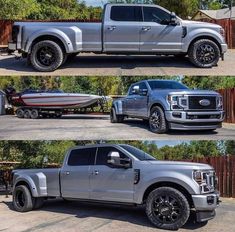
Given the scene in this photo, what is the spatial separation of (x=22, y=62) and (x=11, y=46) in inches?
44.0

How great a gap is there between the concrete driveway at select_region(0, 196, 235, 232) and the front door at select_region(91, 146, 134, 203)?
47cm

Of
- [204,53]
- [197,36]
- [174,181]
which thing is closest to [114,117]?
[204,53]

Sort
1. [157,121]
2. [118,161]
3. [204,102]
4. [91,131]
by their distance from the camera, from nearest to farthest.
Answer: [118,161]
[204,102]
[157,121]
[91,131]

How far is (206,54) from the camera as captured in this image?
10.8 metres

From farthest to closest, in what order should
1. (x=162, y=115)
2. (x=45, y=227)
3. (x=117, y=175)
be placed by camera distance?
(x=162, y=115), (x=117, y=175), (x=45, y=227)

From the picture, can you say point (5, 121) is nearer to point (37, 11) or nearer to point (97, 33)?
point (97, 33)

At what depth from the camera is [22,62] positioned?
11.7 metres

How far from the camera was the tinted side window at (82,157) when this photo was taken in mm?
9227

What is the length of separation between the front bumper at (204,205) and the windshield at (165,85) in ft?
11.5

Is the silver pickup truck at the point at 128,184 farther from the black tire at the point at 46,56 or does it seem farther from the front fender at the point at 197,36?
the front fender at the point at 197,36

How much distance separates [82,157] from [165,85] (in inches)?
113

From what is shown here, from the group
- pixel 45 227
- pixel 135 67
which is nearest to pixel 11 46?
pixel 135 67

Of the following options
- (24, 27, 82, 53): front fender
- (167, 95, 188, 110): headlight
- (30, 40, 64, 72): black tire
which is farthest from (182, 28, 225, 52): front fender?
(30, 40, 64, 72): black tire

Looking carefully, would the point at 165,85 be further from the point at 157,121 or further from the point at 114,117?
the point at 114,117
